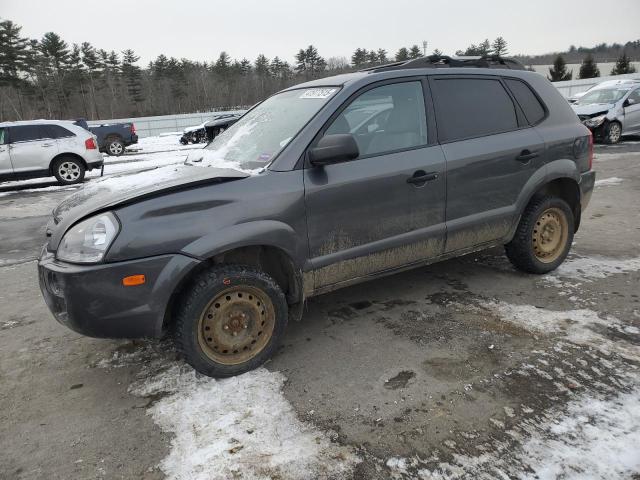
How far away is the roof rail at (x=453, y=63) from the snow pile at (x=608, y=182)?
213 inches

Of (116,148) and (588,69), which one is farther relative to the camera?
(588,69)

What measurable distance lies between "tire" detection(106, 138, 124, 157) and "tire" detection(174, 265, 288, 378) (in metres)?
19.0

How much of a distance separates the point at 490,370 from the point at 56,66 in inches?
2662

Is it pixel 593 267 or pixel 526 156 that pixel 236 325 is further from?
pixel 593 267

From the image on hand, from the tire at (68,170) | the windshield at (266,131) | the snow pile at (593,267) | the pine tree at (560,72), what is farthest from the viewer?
the pine tree at (560,72)

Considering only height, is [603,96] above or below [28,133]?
below

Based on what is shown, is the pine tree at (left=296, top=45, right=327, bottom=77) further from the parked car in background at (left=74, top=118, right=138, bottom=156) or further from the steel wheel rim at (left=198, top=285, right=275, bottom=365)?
the steel wheel rim at (left=198, top=285, right=275, bottom=365)

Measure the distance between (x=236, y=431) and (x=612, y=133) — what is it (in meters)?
15.1

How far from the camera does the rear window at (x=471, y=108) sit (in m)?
3.52

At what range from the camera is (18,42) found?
169 feet

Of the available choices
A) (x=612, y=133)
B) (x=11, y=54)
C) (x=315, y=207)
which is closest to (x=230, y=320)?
(x=315, y=207)

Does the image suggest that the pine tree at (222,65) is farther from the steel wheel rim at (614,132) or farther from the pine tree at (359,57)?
the steel wheel rim at (614,132)

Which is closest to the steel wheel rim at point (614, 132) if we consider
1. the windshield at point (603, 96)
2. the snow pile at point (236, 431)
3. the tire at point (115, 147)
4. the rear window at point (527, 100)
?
the windshield at point (603, 96)

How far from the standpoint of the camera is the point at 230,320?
111 inches
